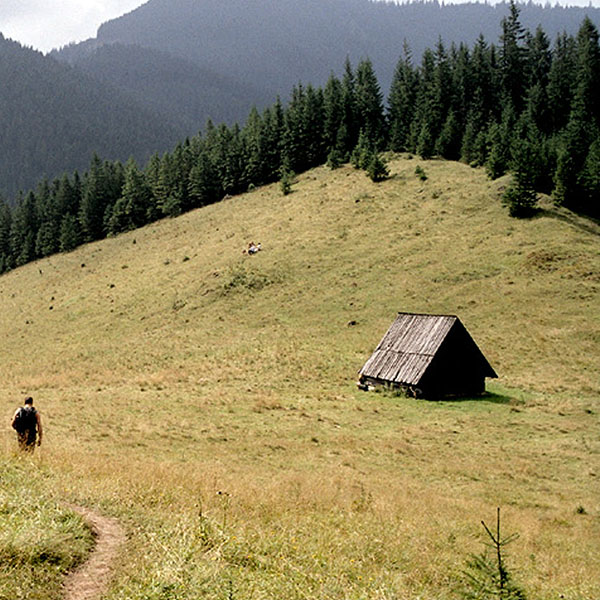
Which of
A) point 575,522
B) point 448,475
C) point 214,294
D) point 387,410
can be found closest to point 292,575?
point 575,522

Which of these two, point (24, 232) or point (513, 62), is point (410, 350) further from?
point (24, 232)

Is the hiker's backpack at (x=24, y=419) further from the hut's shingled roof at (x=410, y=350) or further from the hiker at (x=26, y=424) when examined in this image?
the hut's shingled roof at (x=410, y=350)

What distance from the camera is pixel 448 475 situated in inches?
744

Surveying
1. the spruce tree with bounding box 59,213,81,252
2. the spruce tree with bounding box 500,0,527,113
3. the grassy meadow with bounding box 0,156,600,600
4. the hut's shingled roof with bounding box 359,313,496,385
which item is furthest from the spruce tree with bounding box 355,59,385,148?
the hut's shingled roof with bounding box 359,313,496,385

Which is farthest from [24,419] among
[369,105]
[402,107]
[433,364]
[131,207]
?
[402,107]

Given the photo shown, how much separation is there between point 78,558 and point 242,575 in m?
2.36

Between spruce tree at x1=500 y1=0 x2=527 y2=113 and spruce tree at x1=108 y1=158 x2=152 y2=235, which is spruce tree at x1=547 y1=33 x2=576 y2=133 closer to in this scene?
spruce tree at x1=500 y1=0 x2=527 y2=113

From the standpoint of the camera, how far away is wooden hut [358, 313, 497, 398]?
31203 mm

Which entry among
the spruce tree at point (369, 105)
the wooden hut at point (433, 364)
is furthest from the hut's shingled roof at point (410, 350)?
the spruce tree at point (369, 105)

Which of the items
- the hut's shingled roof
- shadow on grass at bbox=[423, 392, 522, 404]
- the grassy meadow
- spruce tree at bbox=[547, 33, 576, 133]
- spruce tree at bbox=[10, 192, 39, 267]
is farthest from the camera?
spruce tree at bbox=[10, 192, 39, 267]

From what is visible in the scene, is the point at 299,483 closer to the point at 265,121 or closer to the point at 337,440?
the point at 337,440

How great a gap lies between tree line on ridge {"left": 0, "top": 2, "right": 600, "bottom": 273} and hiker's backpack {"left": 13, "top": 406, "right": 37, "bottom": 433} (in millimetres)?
65498

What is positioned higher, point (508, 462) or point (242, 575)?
point (242, 575)

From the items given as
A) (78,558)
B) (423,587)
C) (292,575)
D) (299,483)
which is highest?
(78,558)
